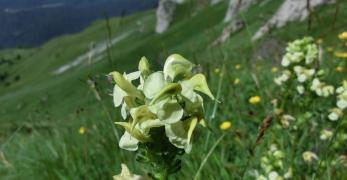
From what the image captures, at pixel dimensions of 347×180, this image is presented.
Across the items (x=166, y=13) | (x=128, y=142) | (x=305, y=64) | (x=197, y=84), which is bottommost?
(x=166, y=13)

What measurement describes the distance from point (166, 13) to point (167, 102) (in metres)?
85.1

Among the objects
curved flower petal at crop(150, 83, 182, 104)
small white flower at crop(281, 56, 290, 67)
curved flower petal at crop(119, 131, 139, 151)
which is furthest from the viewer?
small white flower at crop(281, 56, 290, 67)

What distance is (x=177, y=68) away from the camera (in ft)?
5.80

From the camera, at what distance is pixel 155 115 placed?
170 centimetres

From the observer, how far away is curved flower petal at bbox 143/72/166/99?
168cm

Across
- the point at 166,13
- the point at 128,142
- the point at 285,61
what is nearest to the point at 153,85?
the point at 128,142

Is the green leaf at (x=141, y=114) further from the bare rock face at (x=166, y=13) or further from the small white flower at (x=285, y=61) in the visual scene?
the bare rock face at (x=166, y=13)

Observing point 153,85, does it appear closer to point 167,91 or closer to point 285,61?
point 167,91

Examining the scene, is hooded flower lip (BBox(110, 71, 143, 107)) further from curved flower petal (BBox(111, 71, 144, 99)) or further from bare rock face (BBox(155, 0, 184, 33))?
bare rock face (BBox(155, 0, 184, 33))

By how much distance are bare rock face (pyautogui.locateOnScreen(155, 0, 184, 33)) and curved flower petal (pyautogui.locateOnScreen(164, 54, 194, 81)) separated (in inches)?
3272

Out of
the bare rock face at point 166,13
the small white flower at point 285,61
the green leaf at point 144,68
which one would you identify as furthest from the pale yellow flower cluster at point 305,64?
the bare rock face at point 166,13

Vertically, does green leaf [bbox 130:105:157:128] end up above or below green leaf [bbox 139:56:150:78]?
below

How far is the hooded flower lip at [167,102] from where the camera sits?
1632 mm

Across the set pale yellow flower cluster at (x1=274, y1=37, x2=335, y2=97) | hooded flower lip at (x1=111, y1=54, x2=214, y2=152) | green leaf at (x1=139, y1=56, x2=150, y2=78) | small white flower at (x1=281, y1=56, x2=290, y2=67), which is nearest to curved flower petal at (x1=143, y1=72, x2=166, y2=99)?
hooded flower lip at (x1=111, y1=54, x2=214, y2=152)
